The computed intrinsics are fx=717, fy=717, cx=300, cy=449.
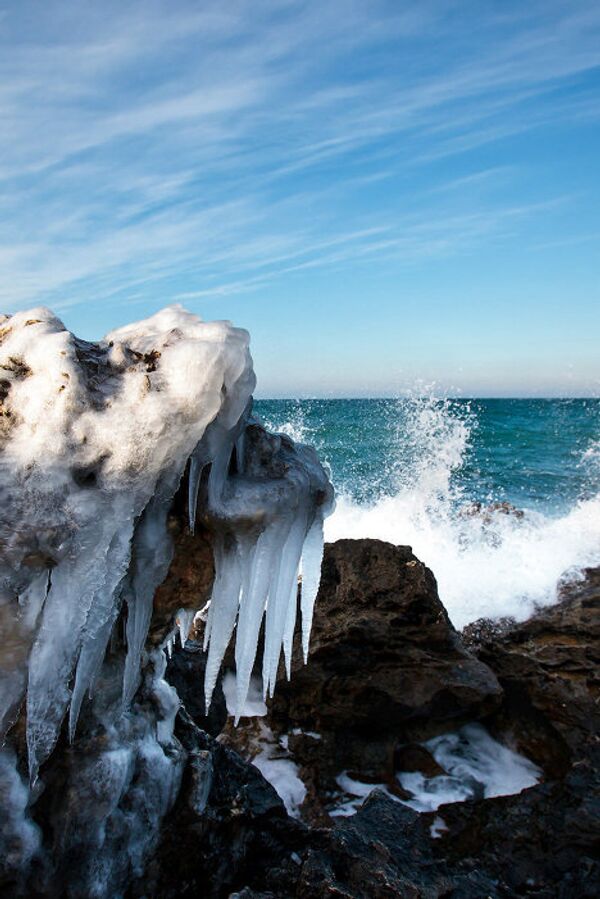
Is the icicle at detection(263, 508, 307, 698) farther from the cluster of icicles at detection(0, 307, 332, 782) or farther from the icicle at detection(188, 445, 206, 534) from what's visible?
the icicle at detection(188, 445, 206, 534)

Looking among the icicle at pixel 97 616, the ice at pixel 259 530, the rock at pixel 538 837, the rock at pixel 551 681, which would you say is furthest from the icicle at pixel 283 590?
the rock at pixel 551 681

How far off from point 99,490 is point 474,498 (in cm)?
1853

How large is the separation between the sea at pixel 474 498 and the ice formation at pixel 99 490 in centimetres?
508

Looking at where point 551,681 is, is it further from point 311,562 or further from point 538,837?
point 311,562

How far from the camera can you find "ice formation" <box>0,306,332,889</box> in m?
2.02

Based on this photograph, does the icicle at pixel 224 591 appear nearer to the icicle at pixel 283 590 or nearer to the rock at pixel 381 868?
the icicle at pixel 283 590

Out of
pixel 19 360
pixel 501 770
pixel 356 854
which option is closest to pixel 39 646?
pixel 19 360

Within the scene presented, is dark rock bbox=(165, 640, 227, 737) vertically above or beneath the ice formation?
beneath

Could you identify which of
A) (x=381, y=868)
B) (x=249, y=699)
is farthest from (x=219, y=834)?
(x=249, y=699)

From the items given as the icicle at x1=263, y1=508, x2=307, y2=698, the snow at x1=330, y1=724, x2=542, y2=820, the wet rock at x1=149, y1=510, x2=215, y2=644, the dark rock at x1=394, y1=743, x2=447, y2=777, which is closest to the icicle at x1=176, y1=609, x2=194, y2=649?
the wet rock at x1=149, y1=510, x2=215, y2=644

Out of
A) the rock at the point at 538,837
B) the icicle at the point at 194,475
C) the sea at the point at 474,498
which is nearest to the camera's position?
the icicle at the point at 194,475

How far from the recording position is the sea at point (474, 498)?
328 inches

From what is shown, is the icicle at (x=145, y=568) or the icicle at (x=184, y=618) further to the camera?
the icicle at (x=184, y=618)

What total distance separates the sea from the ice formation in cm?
508
